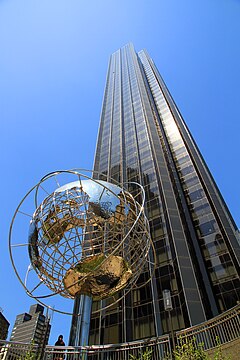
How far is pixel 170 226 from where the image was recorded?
25.5 m

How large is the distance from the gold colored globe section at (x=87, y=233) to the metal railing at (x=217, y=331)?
3.30 metres

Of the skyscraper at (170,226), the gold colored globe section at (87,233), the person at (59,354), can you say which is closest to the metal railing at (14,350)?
the person at (59,354)

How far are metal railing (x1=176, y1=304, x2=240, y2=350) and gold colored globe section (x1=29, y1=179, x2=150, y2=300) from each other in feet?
10.8

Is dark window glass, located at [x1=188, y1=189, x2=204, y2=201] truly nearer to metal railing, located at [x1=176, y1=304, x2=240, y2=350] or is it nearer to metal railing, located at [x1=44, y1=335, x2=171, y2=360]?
metal railing, located at [x1=176, y1=304, x2=240, y2=350]

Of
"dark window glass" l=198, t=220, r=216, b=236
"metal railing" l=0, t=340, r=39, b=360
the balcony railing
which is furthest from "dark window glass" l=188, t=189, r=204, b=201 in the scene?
"metal railing" l=0, t=340, r=39, b=360

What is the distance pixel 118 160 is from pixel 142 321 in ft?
70.7

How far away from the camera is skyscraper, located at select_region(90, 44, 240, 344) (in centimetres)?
2069

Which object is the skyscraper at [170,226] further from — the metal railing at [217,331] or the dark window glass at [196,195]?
the metal railing at [217,331]

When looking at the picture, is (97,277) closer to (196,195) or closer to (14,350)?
(14,350)

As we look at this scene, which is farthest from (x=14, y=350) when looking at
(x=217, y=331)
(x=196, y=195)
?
(x=196, y=195)

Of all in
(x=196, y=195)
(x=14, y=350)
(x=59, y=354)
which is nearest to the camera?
(x=14, y=350)

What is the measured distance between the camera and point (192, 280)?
21.4m

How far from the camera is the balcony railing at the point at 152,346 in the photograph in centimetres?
801

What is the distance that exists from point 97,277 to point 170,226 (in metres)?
20.3
